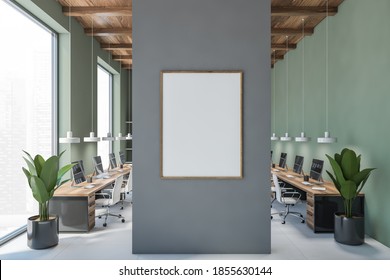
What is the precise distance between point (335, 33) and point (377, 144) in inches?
90.1

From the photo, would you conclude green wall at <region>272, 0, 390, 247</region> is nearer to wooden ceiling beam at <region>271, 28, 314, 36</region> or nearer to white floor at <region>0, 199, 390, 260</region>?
wooden ceiling beam at <region>271, 28, 314, 36</region>

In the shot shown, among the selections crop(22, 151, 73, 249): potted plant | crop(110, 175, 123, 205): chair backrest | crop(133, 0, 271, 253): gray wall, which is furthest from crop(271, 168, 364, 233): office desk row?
crop(22, 151, 73, 249): potted plant

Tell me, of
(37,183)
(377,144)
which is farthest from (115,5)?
(377,144)

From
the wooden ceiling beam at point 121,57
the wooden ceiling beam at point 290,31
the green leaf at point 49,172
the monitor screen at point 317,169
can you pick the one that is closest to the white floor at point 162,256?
the green leaf at point 49,172

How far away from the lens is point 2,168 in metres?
4.11

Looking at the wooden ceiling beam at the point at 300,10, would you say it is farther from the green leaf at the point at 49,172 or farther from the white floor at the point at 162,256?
the green leaf at the point at 49,172

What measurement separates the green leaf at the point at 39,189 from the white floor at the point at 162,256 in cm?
65

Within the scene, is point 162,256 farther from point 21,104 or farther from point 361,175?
point 21,104

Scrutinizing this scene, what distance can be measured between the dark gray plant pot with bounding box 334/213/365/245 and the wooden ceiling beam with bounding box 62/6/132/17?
4.68 m

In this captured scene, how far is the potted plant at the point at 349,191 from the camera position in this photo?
388 centimetres

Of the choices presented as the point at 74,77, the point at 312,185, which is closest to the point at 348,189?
the point at 312,185

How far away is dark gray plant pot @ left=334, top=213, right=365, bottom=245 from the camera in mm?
3867

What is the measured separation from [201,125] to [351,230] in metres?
2.40

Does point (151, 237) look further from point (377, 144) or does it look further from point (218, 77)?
point (377, 144)
